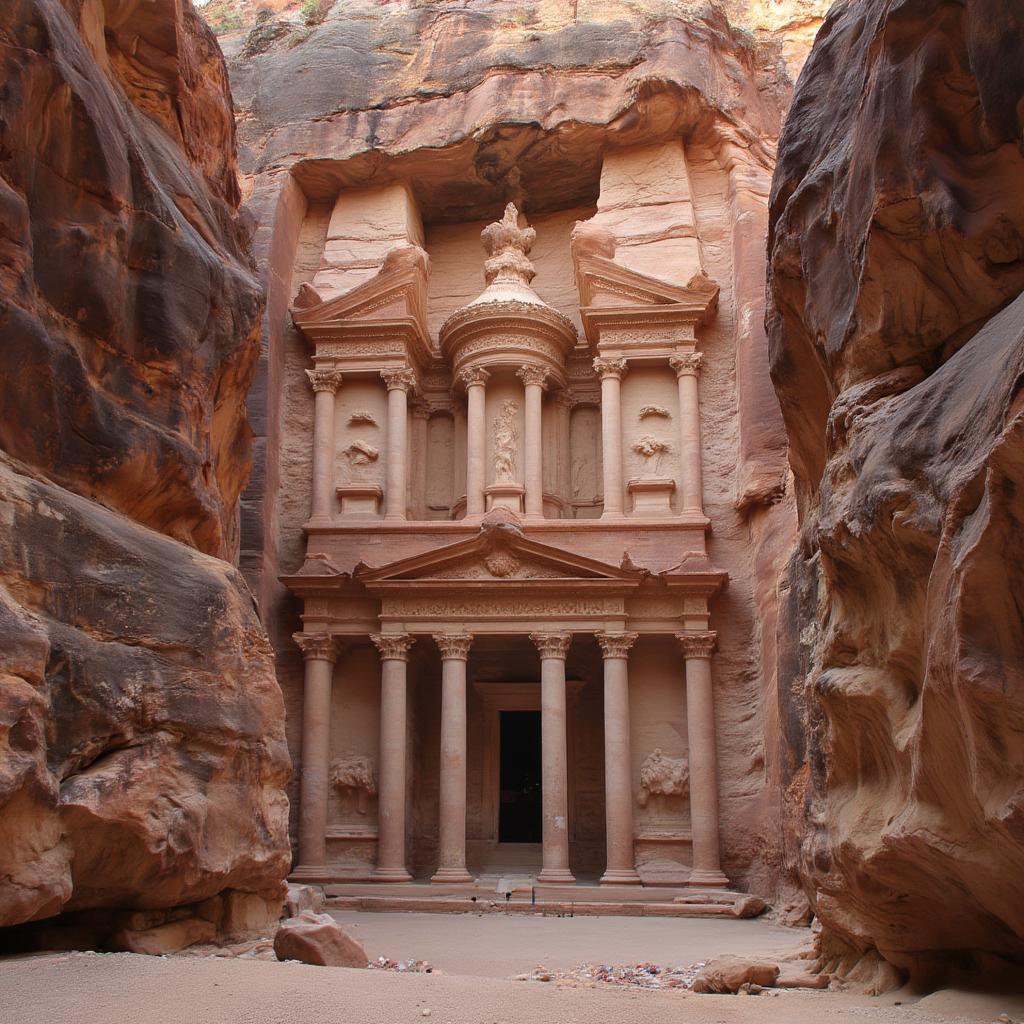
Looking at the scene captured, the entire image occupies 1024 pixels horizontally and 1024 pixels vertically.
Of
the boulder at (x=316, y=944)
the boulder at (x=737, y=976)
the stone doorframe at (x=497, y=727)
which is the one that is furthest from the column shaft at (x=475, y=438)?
the boulder at (x=737, y=976)

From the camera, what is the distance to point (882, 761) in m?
6.71

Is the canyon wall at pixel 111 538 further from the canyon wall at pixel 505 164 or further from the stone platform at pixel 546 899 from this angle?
the canyon wall at pixel 505 164

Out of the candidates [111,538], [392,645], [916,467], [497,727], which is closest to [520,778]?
[497,727]

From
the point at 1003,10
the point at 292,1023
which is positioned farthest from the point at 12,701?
the point at 1003,10

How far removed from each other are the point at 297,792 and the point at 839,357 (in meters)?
16.5

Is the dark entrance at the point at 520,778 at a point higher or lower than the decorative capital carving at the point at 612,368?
lower

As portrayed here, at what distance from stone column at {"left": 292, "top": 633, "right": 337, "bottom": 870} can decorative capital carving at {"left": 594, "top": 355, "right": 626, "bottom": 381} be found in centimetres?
787

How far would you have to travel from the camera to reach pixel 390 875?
1980 centimetres

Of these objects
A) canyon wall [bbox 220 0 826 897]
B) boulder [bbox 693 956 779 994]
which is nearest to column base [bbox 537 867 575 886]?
canyon wall [bbox 220 0 826 897]

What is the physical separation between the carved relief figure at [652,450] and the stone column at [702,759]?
3854 millimetres

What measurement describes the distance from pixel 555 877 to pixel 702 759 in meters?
3.34

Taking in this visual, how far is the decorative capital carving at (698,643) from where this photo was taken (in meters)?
20.6

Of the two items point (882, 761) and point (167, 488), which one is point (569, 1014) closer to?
point (882, 761)

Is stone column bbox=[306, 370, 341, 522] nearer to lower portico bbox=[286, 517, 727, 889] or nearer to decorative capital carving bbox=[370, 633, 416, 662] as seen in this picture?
lower portico bbox=[286, 517, 727, 889]
